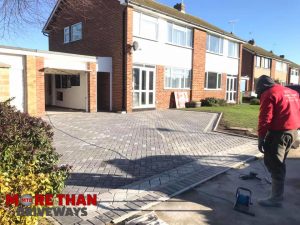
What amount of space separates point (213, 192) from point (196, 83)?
53.2ft

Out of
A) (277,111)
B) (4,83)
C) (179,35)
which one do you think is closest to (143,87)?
(179,35)

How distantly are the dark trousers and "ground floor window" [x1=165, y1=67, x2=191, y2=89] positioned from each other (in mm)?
13888

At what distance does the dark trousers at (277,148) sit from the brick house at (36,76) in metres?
10.2

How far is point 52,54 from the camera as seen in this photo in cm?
1317

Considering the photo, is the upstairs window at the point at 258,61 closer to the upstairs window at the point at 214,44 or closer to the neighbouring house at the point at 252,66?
the neighbouring house at the point at 252,66

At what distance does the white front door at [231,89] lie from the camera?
989 inches

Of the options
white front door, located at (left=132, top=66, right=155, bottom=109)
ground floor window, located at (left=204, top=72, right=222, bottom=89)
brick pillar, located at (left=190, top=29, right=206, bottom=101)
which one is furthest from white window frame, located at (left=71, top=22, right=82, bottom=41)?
ground floor window, located at (left=204, top=72, right=222, bottom=89)

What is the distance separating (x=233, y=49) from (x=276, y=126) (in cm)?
2229

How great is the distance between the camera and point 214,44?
22.3m

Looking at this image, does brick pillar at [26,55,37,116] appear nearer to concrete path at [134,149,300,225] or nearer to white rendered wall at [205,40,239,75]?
concrete path at [134,149,300,225]

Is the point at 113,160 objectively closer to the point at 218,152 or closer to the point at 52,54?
the point at 218,152

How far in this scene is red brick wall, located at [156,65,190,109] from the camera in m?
17.2

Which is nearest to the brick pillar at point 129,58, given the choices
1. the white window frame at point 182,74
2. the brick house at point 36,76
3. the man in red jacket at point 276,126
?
the brick house at point 36,76

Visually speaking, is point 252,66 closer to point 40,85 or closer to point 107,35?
point 107,35
